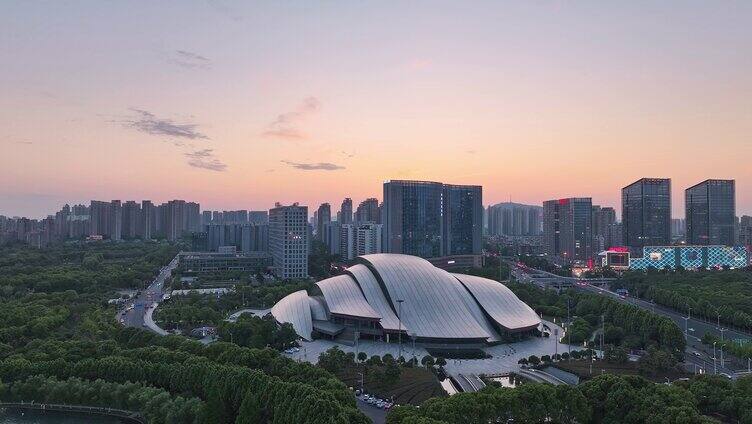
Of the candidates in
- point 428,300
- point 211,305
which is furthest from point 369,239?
point 428,300

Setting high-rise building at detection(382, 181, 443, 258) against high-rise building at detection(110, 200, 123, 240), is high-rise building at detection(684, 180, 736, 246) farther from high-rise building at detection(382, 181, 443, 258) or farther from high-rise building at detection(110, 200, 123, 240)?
high-rise building at detection(110, 200, 123, 240)

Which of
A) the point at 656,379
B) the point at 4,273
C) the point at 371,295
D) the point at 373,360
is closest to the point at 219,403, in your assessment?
the point at 373,360

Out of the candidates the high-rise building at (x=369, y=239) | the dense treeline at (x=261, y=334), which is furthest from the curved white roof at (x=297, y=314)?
the high-rise building at (x=369, y=239)

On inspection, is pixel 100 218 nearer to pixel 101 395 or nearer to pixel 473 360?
pixel 101 395

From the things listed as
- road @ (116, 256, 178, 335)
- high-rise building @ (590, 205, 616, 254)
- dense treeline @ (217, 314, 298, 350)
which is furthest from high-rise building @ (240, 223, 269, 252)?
high-rise building @ (590, 205, 616, 254)

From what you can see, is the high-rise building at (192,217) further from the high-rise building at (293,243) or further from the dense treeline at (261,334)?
the dense treeline at (261,334)

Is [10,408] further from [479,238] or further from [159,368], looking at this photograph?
[479,238]

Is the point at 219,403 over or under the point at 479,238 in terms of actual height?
under
